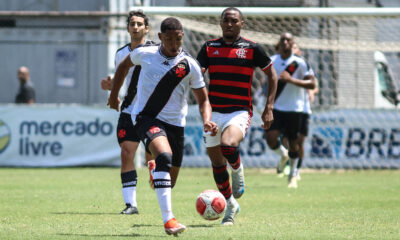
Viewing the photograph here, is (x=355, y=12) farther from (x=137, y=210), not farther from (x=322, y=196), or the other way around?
(x=137, y=210)

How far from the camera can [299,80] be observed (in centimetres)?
1416

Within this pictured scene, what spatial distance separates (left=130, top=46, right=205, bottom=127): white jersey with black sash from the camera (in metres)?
7.91

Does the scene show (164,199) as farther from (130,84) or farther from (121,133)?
(130,84)

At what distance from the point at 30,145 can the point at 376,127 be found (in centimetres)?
785

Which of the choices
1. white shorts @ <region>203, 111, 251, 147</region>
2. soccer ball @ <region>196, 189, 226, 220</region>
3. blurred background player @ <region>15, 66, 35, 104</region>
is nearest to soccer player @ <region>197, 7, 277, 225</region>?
white shorts @ <region>203, 111, 251, 147</region>

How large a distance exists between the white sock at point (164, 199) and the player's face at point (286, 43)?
22.9 ft

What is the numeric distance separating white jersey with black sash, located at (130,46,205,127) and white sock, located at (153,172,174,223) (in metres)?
0.74

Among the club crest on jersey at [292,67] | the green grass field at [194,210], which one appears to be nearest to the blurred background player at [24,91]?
the green grass field at [194,210]

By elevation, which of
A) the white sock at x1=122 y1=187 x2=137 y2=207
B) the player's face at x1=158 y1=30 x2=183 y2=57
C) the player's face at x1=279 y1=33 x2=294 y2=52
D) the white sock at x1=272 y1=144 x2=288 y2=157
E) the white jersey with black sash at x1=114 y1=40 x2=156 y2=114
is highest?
the player's face at x1=158 y1=30 x2=183 y2=57

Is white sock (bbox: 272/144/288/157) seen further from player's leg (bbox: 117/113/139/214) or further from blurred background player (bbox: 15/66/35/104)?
blurred background player (bbox: 15/66/35/104)

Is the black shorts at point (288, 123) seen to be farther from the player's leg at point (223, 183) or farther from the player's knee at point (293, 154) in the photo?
the player's leg at point (223, 183)

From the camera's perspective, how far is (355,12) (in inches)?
643

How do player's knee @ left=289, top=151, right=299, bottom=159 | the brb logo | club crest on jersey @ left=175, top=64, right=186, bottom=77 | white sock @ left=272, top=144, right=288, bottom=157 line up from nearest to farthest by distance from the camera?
club crest on jersey @ left=175, top=64, right=186, bottom=77 < player's knee @ left=289, top=151, right=299, bottom=159 < white sock @ left=272, top=144, right=288, bottom=157 < the brb logo

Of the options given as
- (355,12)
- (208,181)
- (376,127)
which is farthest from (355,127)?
(208,181)
